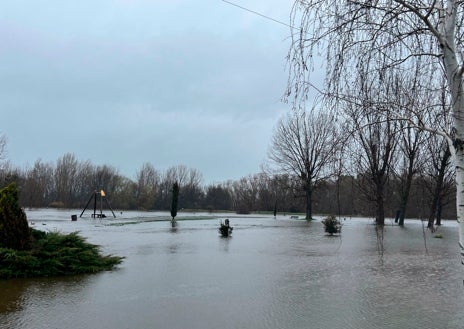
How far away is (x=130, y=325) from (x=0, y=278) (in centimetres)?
428

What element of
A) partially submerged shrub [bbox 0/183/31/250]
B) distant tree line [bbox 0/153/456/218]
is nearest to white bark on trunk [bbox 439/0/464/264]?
partially submerged shrub [bbox 0/183/31/250]

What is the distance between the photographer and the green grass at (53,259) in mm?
8547

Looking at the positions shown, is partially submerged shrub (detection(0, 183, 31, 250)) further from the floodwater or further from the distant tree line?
the distant tree line

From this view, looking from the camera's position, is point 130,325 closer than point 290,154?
Yes

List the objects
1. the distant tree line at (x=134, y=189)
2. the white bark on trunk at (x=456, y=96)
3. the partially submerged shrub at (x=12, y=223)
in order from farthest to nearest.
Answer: the distant tree line at (x=134, y=189)
the partially submerged shrub at (x=12, y=223)
the white bark on trunk at (x=456, y=96)

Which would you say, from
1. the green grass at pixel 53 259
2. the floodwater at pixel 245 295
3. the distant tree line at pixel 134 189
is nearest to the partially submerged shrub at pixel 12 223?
the green grass at pixel 53 259

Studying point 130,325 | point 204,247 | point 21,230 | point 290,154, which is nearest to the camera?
point 130,325

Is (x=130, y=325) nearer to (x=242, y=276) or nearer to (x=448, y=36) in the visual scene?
(x=242, y=276)

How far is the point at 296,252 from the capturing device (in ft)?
46.0

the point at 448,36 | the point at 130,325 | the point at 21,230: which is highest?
the point at 448,36

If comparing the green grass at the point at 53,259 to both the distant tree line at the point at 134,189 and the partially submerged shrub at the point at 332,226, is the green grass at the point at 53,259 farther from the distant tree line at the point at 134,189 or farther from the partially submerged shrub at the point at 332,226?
the distant tree line at the point at 134,189

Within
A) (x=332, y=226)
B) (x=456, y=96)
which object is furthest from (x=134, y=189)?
(x=456, y=96)

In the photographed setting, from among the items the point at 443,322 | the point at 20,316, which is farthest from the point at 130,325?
the point at 443,322

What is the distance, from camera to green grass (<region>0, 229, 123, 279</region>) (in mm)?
8547
